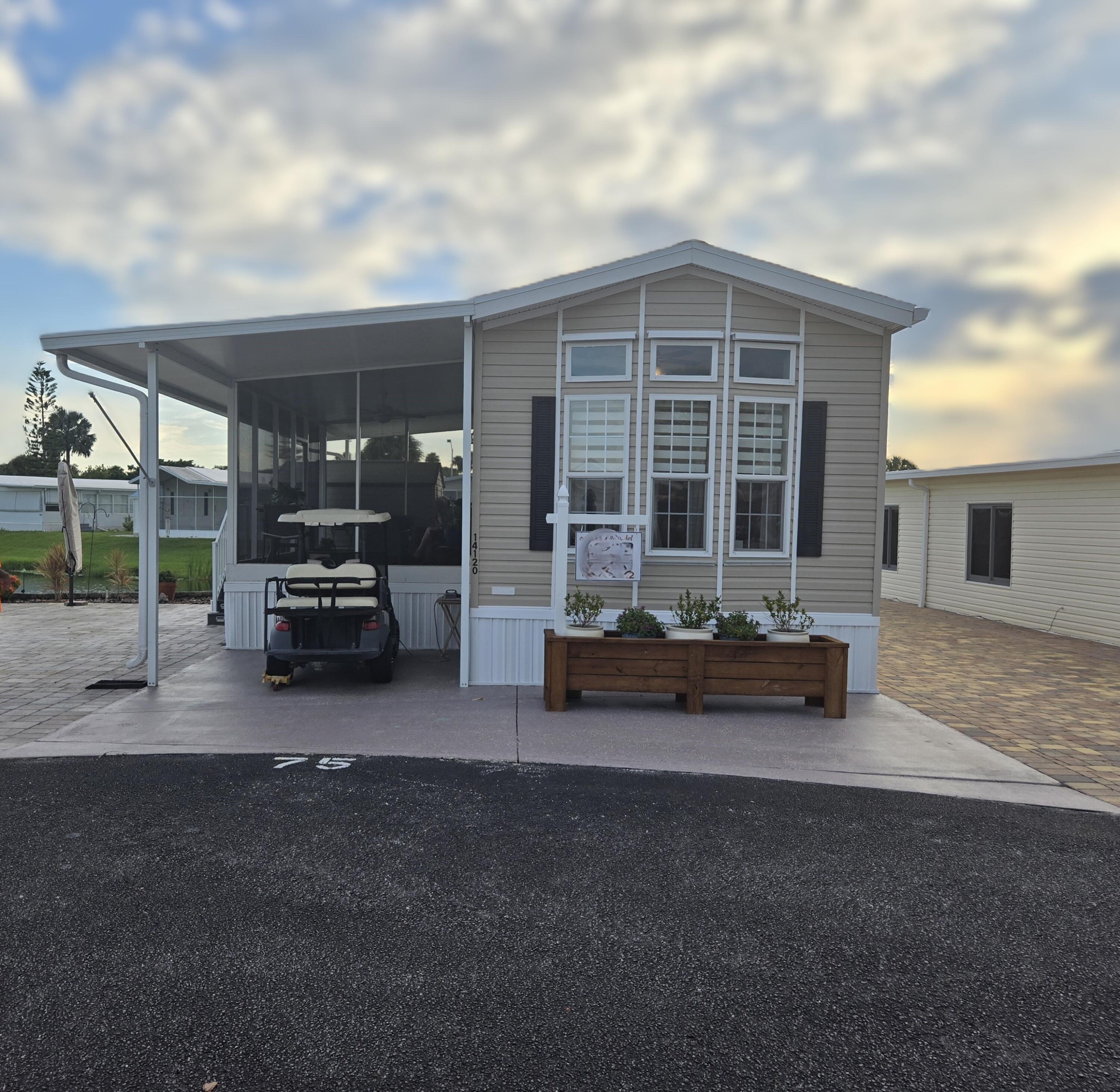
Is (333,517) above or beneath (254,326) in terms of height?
beneath

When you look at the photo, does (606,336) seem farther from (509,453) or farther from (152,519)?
(152,519)

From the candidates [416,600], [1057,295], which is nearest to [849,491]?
[416,600]

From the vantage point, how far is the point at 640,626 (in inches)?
268

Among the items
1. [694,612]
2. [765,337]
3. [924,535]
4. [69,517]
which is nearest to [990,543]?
[924,535]

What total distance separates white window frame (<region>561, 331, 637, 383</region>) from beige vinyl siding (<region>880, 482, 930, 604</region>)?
11.0 metres

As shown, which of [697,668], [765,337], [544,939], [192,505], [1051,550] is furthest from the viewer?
[192,505]

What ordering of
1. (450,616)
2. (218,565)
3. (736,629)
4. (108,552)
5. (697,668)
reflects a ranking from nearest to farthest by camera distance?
(697,668)
(736,629)
(450,616)
(218,565)
(108,552)

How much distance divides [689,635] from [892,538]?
12945 mm

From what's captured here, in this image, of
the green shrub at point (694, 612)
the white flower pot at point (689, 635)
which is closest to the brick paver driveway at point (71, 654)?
the white flower pot at point (689, 635)

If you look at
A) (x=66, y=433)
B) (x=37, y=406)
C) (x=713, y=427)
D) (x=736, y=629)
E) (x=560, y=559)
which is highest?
(x=37, y=406)

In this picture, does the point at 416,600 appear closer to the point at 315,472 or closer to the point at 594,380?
the point at 315,472

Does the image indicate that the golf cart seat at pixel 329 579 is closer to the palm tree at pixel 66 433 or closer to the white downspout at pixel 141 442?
the white downspout at pixel 141 442

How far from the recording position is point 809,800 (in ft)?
15.1

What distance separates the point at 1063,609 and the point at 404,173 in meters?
12.5
